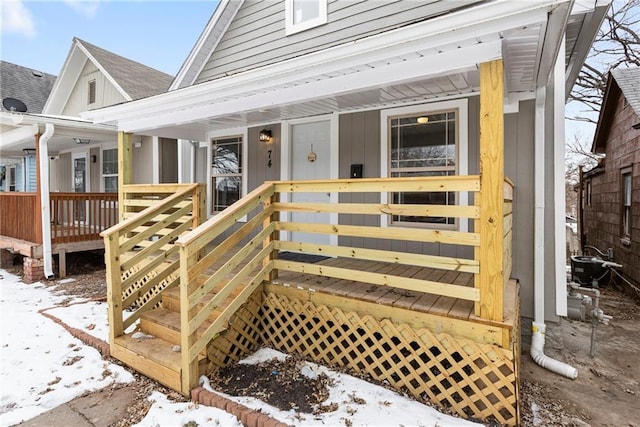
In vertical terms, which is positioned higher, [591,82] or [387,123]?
[591,82]

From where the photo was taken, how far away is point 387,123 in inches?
194

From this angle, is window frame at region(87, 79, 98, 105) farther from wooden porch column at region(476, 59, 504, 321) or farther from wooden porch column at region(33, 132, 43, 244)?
wooden porch column at region(476, 59, 504, 321)

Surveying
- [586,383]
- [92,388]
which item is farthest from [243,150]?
[586,383]

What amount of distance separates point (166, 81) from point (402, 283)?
34.6 feet

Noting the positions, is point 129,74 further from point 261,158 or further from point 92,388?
point 92,388

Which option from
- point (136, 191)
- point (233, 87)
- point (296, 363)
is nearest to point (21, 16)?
point (136, 191)

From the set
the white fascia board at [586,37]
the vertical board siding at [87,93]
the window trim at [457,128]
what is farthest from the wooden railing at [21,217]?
the white fascia board at [586,37]

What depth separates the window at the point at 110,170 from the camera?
8.86m

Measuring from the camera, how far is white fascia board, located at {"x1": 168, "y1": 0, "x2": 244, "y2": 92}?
21.1 feet

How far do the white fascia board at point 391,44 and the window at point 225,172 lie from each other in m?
1.79

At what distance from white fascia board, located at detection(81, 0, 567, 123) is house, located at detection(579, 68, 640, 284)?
5.77 metres

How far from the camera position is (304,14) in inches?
225

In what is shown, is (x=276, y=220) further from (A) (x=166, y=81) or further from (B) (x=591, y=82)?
(B) (x=591, y=82)

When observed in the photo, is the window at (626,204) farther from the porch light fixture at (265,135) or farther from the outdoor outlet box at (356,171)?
the porch light fixture at (265,135)
